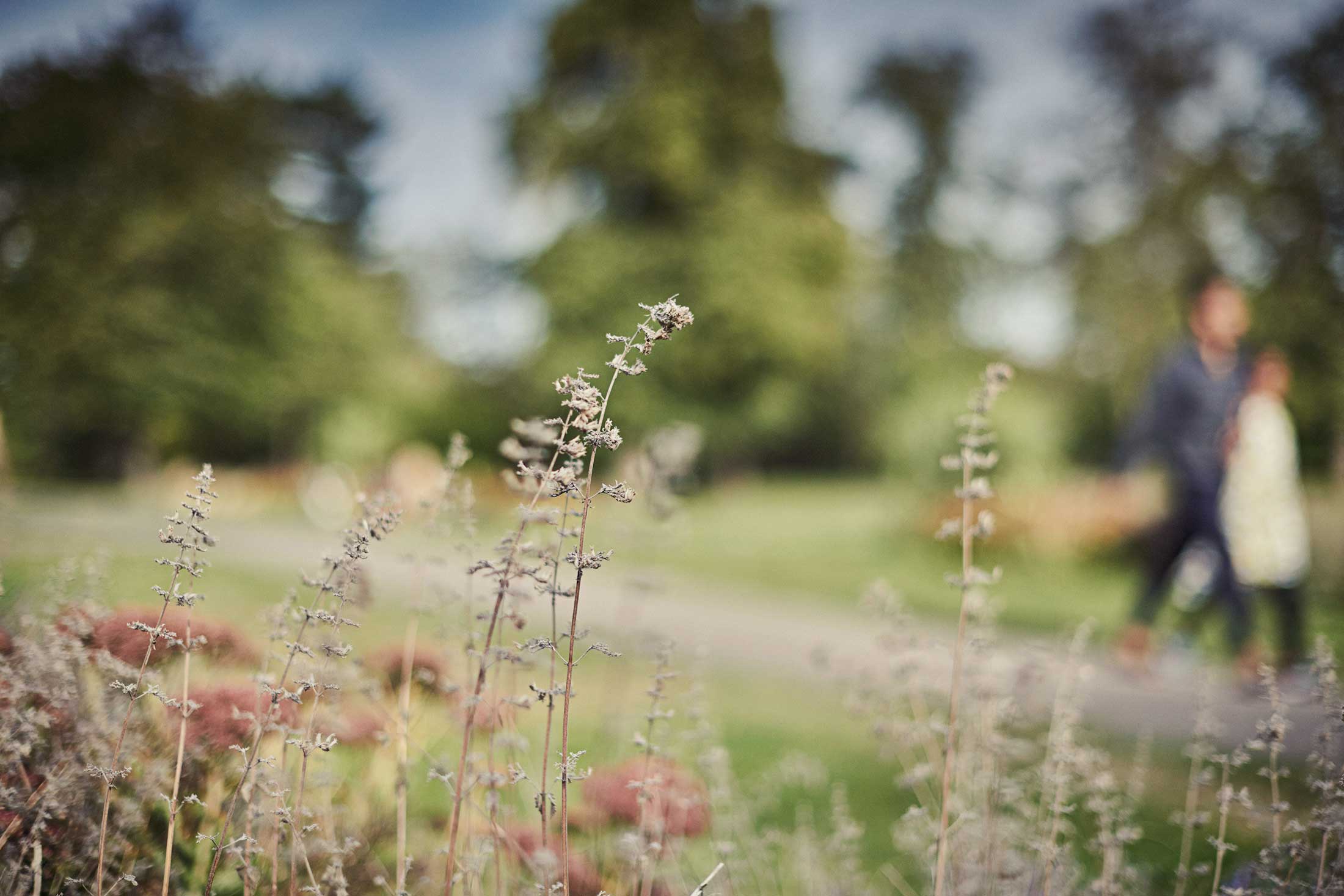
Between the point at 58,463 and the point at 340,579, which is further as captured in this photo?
the point at 58,463

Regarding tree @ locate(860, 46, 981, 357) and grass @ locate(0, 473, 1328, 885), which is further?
tree @ locate(860, 46, 981, 357)

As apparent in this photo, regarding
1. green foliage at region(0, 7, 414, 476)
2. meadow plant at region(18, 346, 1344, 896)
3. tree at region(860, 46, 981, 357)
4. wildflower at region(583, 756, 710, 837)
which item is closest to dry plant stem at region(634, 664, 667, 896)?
meadow plant at region(18, 346, 1344, 896)

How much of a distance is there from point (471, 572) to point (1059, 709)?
154cm

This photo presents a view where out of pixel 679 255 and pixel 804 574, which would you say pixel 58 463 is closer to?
pixel 679 255

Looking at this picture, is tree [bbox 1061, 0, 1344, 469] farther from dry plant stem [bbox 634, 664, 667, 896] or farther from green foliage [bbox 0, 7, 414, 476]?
green foliage [bbox 0, 7, 414, 476]

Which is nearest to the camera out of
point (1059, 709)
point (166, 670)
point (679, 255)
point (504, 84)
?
point (1059, 709)

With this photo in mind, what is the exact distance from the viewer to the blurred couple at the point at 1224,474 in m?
5.19

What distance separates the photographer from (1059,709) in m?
2.04

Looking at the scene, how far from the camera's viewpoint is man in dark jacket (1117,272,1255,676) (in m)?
5.23

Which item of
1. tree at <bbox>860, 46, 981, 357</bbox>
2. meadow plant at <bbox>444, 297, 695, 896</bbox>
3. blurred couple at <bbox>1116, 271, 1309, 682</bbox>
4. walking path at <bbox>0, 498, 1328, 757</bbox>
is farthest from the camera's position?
tree at <bbox>860, 46, 981, 357</bbox>

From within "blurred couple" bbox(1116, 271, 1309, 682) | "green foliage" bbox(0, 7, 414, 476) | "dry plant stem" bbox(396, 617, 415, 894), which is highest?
"green foliage" bbox(0, 7, 414, 476)

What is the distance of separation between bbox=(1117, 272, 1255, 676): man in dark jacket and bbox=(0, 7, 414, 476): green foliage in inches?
428

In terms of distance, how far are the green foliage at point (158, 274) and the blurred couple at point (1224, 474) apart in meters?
10.9

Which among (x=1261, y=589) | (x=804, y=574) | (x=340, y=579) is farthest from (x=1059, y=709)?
A: (x=804, y=574)
